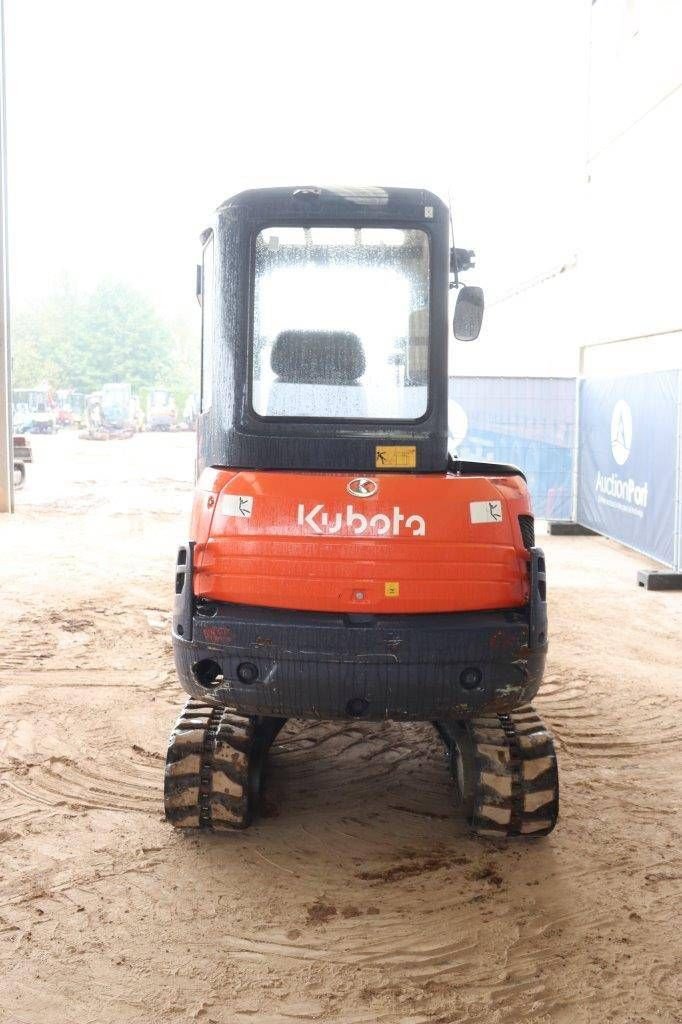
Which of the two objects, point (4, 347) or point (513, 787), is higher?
point (4, 347)

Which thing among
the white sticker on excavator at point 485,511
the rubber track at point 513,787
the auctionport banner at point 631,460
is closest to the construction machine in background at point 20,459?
the auctionport banner at point 631,460

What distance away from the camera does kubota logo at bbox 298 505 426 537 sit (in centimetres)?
455

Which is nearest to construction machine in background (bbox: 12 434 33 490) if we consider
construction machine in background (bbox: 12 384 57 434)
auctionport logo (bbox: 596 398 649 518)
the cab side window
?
auctionport logo (bbox: 596 398 649 518)

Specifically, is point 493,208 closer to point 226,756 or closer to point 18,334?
point 226,756

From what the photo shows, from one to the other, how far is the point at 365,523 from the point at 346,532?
10 centimetres

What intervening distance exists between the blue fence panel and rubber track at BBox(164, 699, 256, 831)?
11.1 m

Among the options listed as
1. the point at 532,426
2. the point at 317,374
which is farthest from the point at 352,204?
the point at 532,426

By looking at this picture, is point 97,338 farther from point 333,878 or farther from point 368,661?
point 333,878

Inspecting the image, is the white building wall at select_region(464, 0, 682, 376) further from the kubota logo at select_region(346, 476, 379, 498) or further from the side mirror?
the kubota logo at select_region(346, 476, 379, 498)

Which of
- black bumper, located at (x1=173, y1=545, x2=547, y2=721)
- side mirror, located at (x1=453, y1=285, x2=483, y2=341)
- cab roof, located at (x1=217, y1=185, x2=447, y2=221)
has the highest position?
cab roof, located at (x1=217, y1=185, x2=447, y2=221)

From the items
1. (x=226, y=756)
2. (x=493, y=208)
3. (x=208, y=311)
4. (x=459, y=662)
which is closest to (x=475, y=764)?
(x=459, y=662)

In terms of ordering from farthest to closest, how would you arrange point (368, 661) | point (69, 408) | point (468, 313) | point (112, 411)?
1. point (69, 408)
2. point (112, 411)
3. point (468, 313)
4. point (368, 661)

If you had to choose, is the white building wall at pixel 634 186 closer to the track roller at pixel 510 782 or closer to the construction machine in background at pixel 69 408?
the track roller at pixel 510 782

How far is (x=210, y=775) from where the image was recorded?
4879 millimetres
